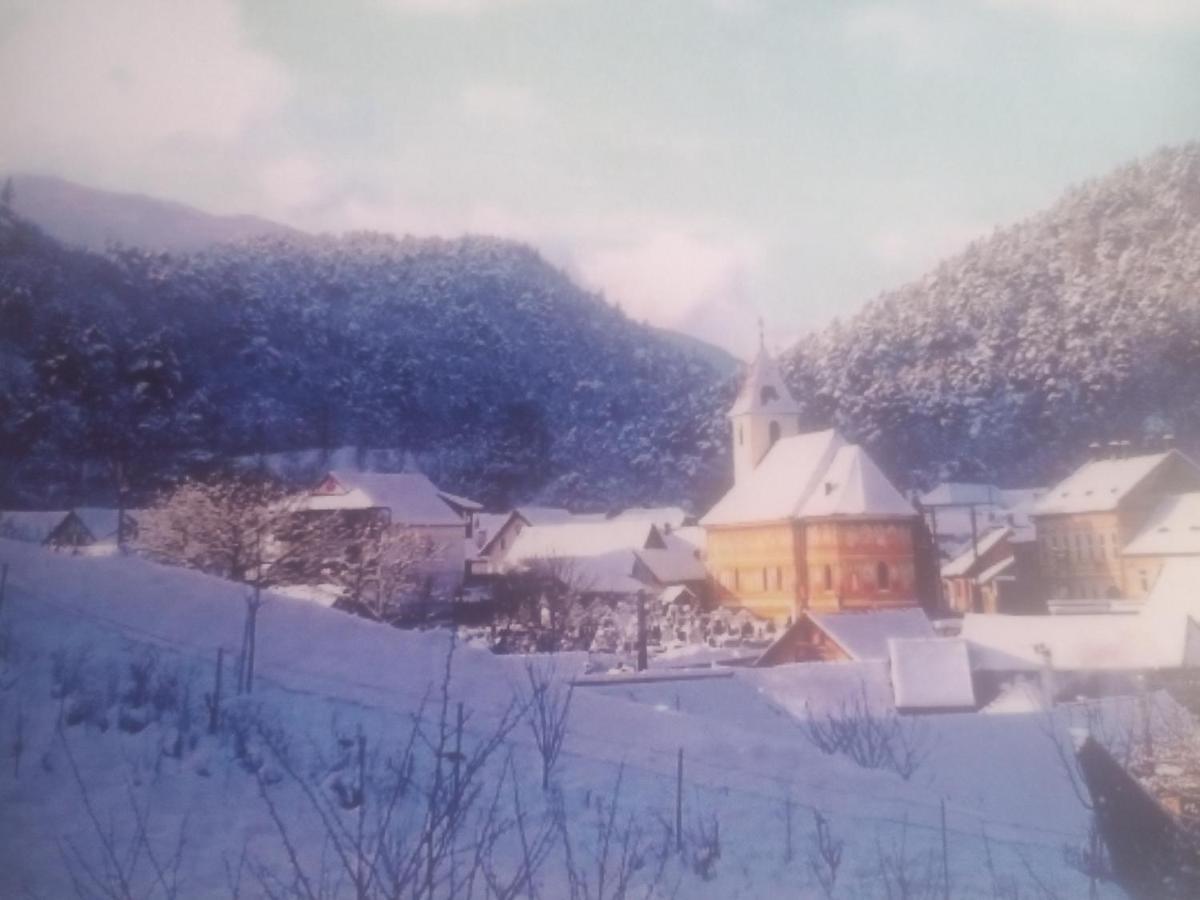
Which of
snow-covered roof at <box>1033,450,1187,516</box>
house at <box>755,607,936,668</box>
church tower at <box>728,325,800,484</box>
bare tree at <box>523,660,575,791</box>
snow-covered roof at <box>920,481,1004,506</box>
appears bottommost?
bare tree at <box>523,660,575,791</box>

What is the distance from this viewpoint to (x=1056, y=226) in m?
9.62

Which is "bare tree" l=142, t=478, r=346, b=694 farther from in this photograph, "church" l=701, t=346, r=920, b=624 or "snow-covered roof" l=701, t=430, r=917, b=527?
"snow-covered roof" l=701, t=430, r=917, b=527

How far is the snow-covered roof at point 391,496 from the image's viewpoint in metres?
19.5

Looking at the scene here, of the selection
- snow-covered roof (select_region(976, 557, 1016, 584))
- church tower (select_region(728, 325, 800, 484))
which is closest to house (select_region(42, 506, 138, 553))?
snow-covered roof (select_region(976, 557, 1016, 584))

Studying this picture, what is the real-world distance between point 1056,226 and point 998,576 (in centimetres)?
884

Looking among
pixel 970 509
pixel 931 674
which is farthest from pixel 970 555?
pixel 931 674

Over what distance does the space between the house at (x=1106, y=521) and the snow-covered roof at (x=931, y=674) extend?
10.2 ft

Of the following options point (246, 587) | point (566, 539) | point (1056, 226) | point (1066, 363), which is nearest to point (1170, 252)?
point (1056, 226)

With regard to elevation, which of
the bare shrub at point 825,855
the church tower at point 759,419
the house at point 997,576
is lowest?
the bare shrub at point 825,855

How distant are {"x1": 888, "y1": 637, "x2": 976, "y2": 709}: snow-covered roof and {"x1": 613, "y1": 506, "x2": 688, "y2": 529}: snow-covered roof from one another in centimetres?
1601

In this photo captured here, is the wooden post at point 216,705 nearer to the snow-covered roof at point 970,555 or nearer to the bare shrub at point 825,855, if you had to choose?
the bare shrub at point 825,855

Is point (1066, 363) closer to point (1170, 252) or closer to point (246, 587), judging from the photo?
point (1170, 252)

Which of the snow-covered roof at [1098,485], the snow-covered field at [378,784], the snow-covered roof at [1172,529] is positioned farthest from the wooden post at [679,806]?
the snow-covered roof at [1172,529]

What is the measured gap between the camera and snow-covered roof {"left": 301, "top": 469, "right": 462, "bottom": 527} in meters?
19.5
